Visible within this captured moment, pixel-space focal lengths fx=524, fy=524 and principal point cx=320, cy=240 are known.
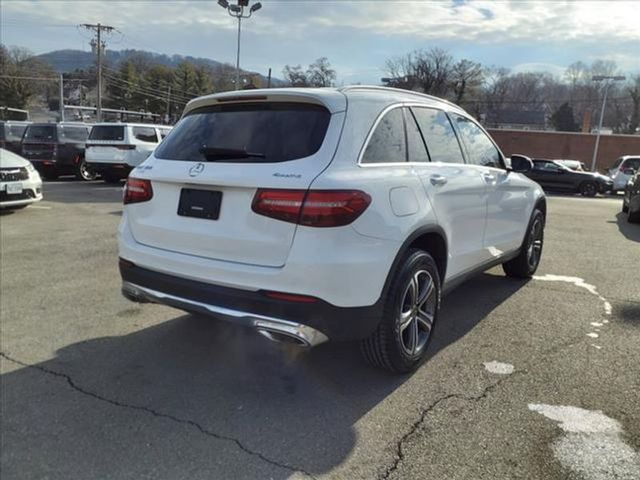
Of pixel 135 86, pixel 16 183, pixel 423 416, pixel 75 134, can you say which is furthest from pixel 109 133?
pixel 135 86

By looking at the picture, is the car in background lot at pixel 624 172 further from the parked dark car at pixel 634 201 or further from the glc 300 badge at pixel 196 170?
the glc 300 badge at pixel 196 170

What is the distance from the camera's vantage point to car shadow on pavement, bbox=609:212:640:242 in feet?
30.7

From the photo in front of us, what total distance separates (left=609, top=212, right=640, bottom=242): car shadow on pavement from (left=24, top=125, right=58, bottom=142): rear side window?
15867mm

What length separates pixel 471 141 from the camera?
4496mm

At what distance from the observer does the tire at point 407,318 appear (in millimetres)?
3127

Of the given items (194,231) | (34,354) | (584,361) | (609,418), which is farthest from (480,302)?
(34,354)

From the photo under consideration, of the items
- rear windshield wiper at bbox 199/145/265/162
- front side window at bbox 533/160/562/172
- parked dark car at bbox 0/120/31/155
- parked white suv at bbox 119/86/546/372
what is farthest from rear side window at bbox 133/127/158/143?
front side window at bbox 533/160/562/172

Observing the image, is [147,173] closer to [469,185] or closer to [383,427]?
[383,427]

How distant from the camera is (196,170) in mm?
3094

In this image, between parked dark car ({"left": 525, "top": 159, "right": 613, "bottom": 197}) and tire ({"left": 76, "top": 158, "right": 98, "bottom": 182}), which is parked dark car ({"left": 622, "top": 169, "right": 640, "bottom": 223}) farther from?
tire ({"left": 76, "top": 158, "right": 98, "bottom": 182})

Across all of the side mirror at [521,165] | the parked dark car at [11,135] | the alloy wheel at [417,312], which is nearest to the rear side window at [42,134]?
the parked dark car at [11,135]

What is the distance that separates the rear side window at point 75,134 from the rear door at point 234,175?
1545cm

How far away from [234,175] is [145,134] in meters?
14.4

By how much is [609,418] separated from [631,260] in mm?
4917
